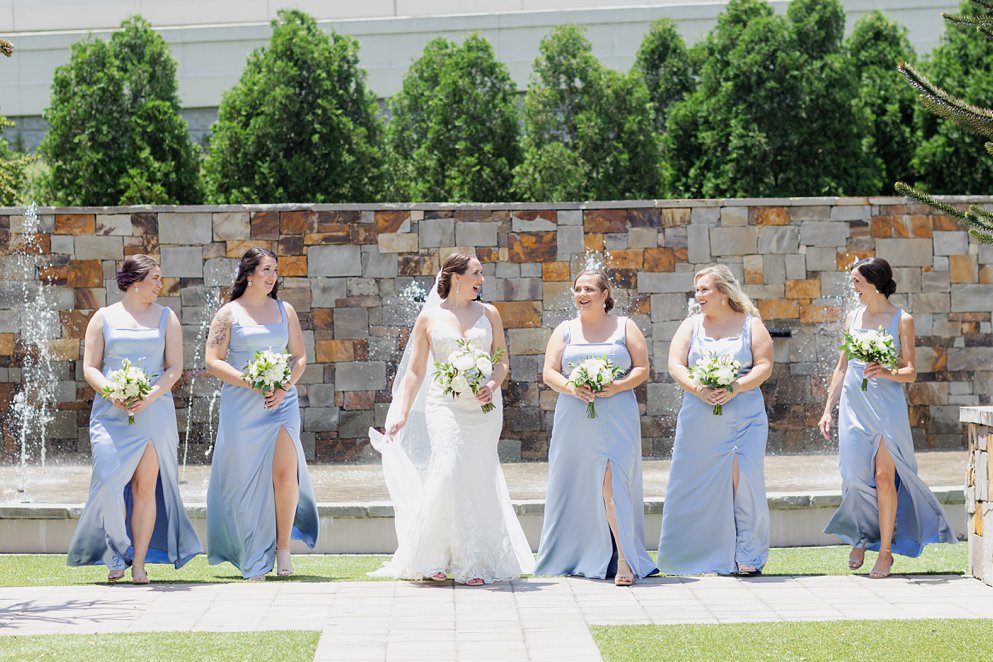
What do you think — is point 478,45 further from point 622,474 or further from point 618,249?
point 622,474

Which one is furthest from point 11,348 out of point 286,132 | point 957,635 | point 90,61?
point 957,635

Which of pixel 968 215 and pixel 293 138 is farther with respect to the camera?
pixel 293 138

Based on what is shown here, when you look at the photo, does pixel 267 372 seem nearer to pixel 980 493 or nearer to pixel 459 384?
pixel 459 384

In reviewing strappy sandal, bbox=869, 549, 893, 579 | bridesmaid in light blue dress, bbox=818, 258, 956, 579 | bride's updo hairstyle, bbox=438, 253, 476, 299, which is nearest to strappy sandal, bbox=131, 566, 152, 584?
bride's updo hairstyle, bbox=438, 253, 476, 299

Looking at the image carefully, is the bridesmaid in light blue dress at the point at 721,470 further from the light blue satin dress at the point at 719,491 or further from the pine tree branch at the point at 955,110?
the pine tree branch at the point at 955,110

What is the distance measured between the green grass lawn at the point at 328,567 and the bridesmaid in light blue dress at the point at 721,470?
0.56m

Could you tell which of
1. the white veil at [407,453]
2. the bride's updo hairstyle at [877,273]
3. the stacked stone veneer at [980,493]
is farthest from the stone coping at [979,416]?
the white veil at [407,453]

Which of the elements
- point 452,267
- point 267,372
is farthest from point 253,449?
point 452,267

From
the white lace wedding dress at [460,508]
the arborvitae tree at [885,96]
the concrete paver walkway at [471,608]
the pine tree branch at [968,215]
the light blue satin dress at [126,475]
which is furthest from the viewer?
the arborvitae tree at [885,96]

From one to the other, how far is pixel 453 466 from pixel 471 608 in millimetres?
971

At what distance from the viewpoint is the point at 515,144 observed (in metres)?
21.1

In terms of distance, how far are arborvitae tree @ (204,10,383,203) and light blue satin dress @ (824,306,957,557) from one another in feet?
41.4

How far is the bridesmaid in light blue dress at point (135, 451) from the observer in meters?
7.57

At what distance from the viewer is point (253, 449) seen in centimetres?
780
